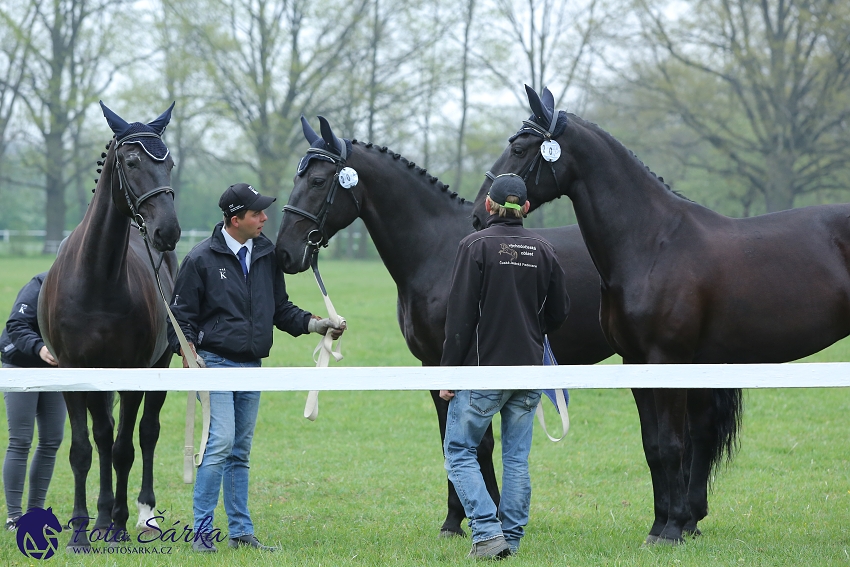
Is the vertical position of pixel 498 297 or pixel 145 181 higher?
pixel 145 181

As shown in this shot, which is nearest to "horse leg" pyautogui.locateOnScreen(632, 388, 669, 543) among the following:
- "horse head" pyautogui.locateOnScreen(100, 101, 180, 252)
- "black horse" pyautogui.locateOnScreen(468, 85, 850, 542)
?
"black horse" pyautogui.locateOnScreen(468, 85, 850, 542)

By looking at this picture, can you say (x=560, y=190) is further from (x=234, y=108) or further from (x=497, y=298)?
(x=234, y=108)

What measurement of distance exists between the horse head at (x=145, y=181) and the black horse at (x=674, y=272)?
186 centimetres

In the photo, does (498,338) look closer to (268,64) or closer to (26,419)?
(26,419)

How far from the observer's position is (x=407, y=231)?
562cm

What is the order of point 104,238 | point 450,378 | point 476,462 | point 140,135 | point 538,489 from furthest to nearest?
point 538,489 → point 104,238 → point 140,135 → point 476,462 → point 450,378

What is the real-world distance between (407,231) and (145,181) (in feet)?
5.50

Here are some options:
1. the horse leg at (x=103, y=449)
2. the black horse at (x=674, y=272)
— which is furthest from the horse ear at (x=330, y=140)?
the horse leg at (x=103, y=449)

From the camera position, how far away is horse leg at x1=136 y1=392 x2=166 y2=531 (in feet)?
19.7

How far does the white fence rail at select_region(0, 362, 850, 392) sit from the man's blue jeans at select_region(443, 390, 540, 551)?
55 cm

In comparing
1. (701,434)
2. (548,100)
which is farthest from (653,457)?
(548,100)

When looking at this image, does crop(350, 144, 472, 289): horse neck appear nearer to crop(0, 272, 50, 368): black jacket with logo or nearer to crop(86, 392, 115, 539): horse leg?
crop(86, 392, 115, 539): horse leg

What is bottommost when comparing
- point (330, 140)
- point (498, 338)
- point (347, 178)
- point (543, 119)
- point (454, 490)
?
point (454, 490)
